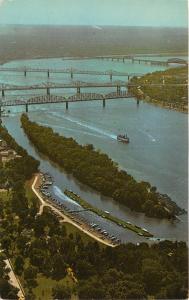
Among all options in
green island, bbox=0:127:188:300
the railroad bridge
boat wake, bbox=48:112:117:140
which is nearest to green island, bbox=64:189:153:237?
green island, bbox=0:127:188:300

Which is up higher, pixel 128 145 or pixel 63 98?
pixel 63 98

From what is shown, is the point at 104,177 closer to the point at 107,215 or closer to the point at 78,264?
the point at 107,215

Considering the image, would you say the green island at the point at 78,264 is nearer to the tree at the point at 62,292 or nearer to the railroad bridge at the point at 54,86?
the tree at the point at 62,292

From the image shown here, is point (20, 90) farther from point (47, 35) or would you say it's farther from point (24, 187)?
point (47, 35)

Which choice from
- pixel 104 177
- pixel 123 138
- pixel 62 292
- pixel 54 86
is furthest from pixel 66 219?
pixel 54 86

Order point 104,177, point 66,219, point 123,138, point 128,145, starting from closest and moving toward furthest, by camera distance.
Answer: point 66,219, point 104,177, point 128,145, point 123,138

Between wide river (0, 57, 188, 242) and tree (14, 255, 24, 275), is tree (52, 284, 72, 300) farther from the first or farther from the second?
wide river (0, 57, 188, 242)
